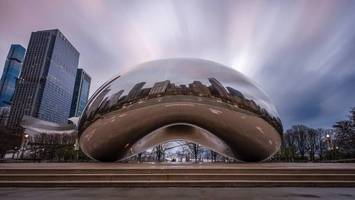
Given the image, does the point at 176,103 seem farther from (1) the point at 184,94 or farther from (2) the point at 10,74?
(2) the point at 10,74

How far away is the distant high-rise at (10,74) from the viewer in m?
138

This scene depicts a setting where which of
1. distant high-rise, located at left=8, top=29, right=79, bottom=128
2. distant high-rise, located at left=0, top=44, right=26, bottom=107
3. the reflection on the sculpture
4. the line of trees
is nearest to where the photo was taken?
the reflection on the sculpture

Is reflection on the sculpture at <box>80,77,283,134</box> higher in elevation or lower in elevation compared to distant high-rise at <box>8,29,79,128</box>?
lower

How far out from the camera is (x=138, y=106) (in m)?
8.97

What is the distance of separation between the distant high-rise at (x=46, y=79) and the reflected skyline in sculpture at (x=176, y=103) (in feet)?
478

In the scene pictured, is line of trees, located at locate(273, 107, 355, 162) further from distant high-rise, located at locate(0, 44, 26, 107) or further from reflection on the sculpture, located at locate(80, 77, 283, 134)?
distant high-rise, located at locate(0, 44, 26, 107)

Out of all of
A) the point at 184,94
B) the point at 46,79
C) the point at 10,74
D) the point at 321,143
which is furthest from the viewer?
the point at 10,74

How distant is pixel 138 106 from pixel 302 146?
1887 inches

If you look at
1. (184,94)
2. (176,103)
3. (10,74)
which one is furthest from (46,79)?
(184,94)

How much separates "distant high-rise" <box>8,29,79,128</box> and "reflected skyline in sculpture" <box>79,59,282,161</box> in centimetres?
14573

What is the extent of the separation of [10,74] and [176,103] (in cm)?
17572

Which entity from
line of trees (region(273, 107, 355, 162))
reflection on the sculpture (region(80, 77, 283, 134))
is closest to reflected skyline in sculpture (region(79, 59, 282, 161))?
reflection on the sculpture (region(80, 77, 283, 134))

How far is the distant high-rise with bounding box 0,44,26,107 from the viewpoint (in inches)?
5453

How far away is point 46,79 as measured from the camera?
14488 centimetres
